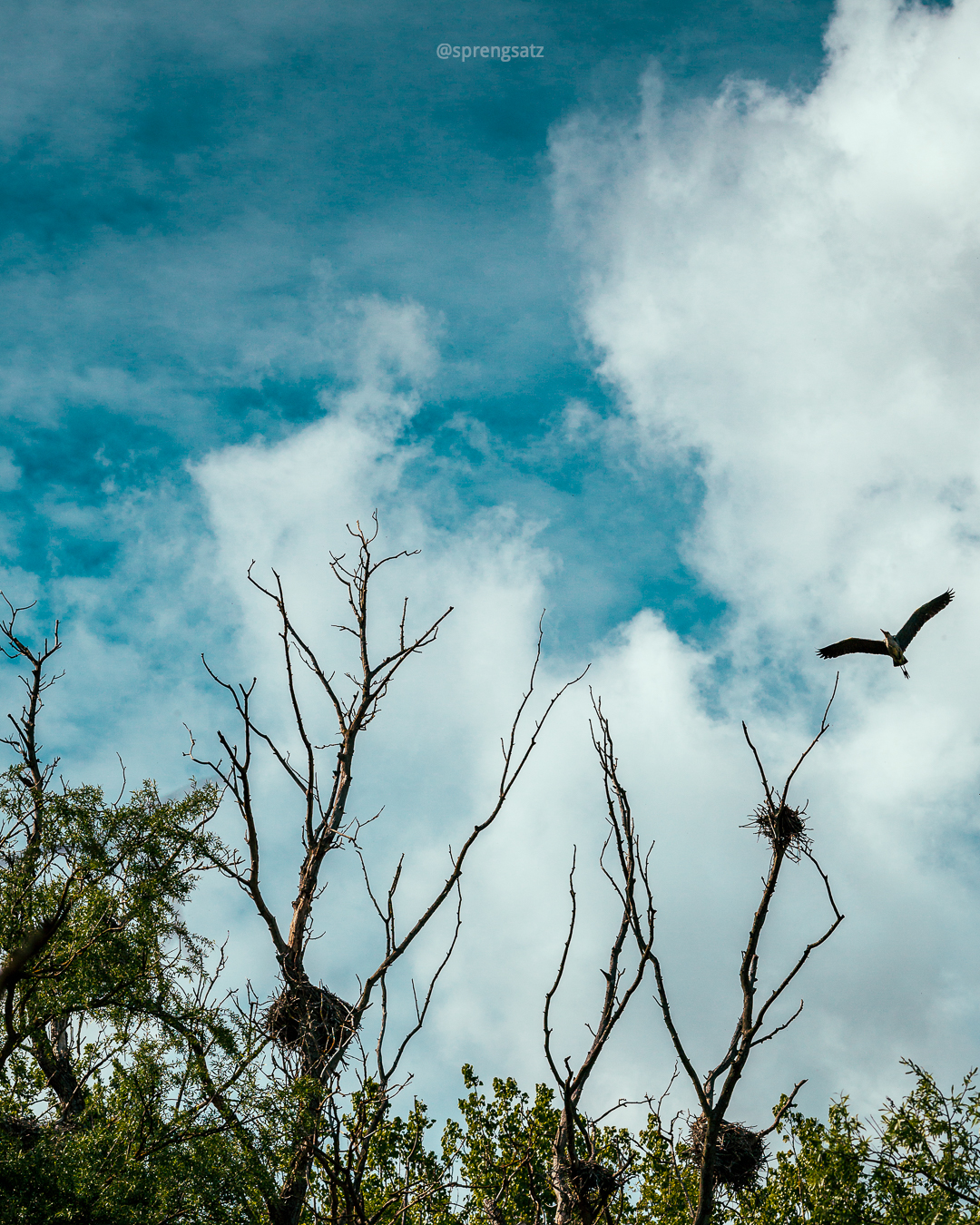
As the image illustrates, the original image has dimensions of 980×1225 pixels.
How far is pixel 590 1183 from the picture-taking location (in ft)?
23.5

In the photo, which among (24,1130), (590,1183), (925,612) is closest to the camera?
(24,1130)

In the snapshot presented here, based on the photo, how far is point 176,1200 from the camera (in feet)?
21.7

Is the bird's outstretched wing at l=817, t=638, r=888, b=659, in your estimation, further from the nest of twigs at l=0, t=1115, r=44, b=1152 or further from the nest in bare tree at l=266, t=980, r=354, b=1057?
the nest of twigs at l=0, t=1115, r=44, b=1152

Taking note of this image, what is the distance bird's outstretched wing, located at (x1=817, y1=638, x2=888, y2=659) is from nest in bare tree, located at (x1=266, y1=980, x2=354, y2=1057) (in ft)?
21.1

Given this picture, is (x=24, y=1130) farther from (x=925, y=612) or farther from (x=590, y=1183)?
(x=925, y=612)

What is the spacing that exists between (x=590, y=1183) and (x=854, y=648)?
20.2ft

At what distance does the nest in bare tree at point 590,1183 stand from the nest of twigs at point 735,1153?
1.84 meters

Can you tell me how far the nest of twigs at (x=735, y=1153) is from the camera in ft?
29.1

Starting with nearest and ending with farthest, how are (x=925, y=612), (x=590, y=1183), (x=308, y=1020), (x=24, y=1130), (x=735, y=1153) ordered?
(x=24, y=1130) < (x=590, y=1183) < (x=308, y=1020) < (x=735, y=1153) < (x=925, y=612)

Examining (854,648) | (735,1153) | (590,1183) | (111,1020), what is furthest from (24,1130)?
(854,648)

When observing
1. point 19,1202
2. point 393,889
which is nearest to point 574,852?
point 393,889

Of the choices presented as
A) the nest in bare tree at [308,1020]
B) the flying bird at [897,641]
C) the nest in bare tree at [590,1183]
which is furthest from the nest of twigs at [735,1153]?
the flying bird at [897,641]

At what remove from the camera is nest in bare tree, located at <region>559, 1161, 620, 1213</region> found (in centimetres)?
672

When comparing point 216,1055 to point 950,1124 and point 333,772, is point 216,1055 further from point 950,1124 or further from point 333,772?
point 950,1124
